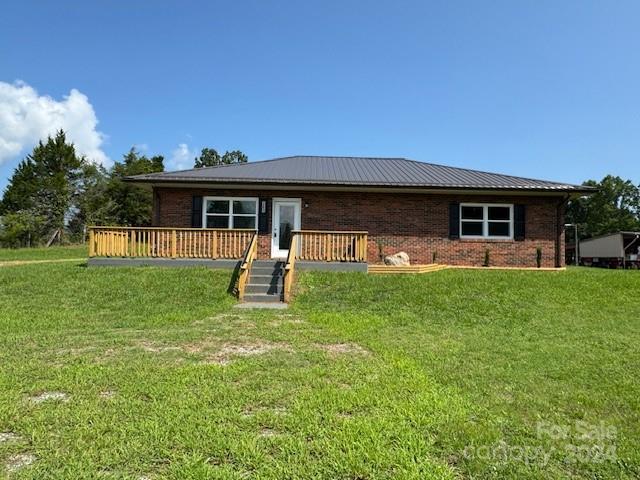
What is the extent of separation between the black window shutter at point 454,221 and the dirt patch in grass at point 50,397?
12590mm

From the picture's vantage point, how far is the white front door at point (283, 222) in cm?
1426

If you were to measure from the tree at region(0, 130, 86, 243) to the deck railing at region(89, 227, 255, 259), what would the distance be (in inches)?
972

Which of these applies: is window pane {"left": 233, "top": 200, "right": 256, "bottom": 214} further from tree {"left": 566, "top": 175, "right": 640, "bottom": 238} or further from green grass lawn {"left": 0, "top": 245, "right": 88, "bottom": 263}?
tree {"left": 566, "top": 175, "right": 640, "bottom": 238}

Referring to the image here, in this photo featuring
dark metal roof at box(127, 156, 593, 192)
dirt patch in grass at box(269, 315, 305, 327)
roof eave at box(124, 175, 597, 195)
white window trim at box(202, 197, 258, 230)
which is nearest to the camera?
dirt patch in grass at box(269, 315, 305, 327)

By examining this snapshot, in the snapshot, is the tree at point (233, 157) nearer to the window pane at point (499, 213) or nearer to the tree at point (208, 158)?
the tree at point (208, 158)

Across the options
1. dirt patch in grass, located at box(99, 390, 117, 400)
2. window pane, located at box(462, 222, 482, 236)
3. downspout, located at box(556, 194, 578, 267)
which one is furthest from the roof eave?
dirt patch in grass, located at box(99, 390, 117, 400)

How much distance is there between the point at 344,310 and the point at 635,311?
589 centimetres

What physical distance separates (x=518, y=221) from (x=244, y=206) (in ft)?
30.8

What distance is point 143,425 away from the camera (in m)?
3.19

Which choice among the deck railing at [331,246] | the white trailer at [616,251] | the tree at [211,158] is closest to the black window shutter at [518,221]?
the deck railing at [331,246]

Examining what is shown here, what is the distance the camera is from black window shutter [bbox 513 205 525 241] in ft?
47.2

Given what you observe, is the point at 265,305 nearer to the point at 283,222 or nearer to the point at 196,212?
the point at 283,222

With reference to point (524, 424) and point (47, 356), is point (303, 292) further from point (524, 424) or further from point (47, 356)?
point (524, 424)

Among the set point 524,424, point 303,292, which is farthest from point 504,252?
point 524,424
